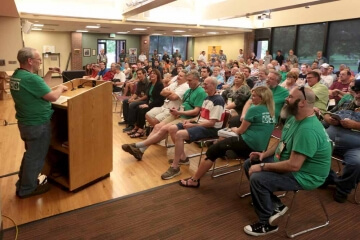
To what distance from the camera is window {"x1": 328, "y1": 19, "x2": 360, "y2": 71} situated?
382 inches

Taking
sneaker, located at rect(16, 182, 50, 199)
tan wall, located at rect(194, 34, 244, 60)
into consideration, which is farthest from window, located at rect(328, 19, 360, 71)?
sneaker, located at rect(16, 182, 50, 199)

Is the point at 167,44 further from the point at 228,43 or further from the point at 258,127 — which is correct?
the point at 258,127

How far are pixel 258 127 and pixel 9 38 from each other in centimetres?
742

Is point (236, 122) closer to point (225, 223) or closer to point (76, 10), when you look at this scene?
point (225, 223)

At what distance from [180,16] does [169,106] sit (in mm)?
8673

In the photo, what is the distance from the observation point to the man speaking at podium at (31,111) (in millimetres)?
2611

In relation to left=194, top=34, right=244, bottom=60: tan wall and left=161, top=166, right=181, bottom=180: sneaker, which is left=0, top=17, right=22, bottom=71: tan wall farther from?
left=194, top=34, right=244, bottom=60: tan wall

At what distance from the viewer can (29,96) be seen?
2.62 m

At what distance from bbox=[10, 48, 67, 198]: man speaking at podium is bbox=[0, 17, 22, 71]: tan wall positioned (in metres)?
5.97

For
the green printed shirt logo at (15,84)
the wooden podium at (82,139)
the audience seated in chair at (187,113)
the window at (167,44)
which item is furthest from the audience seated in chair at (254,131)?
the window at (167,44)

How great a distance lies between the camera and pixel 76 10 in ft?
33.8

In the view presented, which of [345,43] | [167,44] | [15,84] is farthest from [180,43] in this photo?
[15,84]

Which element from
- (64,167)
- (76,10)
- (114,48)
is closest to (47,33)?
(114,48)

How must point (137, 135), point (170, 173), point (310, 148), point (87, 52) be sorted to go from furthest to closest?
1. point (87, 52)
2. point (137, 135)
3. point (170, 173)
4. point (310, 148)
